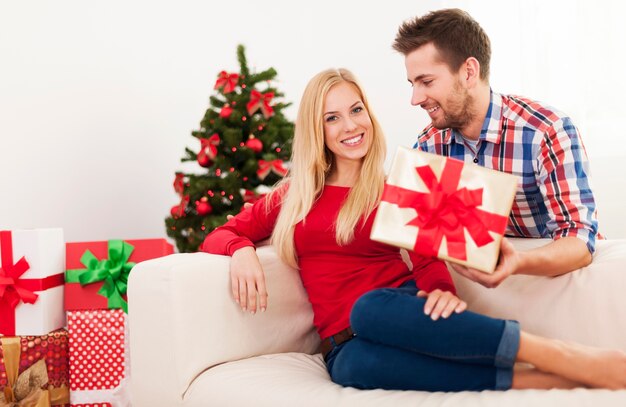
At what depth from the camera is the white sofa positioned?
1.32 metres

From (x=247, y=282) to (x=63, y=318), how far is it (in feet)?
2.75

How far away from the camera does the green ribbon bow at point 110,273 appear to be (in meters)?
1.98

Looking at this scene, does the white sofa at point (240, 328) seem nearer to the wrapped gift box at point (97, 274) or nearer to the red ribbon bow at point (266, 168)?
the wrapped gift box at point (97, 274)

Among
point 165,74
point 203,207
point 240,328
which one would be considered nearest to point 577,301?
point 240,328

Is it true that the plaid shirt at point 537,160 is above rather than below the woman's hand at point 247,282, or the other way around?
above

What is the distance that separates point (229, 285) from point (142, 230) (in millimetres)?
1608

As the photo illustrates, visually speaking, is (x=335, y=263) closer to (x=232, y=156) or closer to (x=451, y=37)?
(x=451, y=37)

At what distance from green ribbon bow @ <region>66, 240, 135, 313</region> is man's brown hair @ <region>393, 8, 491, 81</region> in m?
1.06

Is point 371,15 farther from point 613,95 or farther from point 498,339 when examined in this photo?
point 498,339

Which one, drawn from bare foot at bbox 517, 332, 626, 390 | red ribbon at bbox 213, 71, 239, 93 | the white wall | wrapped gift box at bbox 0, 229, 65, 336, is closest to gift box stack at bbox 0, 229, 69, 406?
wrapped gift box at bbox 0, 229, 65, 336

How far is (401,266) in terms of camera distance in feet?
5.34

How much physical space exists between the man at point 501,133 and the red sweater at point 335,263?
326mm

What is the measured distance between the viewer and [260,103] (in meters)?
2.46

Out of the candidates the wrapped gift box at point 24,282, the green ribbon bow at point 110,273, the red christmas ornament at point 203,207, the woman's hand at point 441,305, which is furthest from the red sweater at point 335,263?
the red christmas ornament at point 203,207
